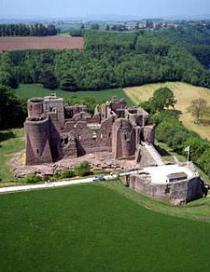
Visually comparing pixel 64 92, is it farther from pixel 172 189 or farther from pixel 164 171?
pixel 172 189

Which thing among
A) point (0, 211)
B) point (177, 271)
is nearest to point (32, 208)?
point (0, 211)

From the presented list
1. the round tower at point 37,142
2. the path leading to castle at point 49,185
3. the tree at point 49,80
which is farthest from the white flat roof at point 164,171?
the tree at point 49,80

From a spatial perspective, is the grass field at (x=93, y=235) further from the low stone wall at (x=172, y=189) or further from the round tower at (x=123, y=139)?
the round tower at (x=123, y=139)

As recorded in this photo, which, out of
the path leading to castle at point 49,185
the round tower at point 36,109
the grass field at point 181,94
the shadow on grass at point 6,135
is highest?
the round tower at point 36,109

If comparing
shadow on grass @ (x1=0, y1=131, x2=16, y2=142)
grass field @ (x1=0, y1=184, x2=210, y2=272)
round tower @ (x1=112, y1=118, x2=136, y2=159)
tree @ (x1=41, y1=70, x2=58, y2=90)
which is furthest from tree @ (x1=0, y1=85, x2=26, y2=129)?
grass field @ (x1=0, y1=184, x2=210, y2=272)

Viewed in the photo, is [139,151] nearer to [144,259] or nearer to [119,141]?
[119,141]

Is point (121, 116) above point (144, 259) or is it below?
above
